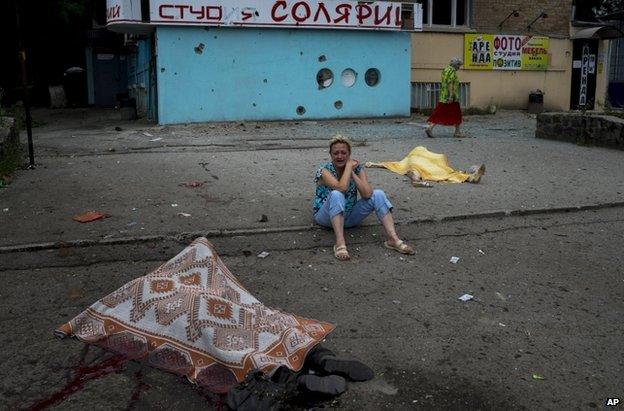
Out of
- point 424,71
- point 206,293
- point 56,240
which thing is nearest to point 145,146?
point 56,240

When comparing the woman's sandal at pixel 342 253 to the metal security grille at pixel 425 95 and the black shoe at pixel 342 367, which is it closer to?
the black shoe at pixel 342 367

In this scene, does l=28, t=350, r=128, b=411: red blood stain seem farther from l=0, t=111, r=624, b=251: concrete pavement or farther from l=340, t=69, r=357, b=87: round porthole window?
l=340, t=69, r=357, b=87: round porthole window

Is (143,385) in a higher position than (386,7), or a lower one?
lower

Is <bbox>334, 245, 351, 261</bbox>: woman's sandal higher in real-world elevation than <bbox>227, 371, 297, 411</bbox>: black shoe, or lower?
higher

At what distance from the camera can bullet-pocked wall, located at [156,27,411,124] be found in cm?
1451

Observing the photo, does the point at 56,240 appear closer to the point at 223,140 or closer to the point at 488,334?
the point at 488,334

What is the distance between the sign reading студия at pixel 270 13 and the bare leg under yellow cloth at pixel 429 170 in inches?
305

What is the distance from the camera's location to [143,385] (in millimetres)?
3102

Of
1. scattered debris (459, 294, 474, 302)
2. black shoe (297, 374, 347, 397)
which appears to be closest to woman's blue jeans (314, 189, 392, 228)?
scattered debris (459, 294, 474, 302)

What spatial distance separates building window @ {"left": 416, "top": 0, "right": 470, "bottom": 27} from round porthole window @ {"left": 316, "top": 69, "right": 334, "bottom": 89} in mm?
4475

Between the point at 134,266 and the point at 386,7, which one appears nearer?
the point at 134,266

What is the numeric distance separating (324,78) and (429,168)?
8460 mm

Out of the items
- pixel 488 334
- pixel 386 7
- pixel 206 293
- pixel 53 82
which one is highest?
pixel 386 7

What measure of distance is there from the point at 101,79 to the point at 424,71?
13.1m
